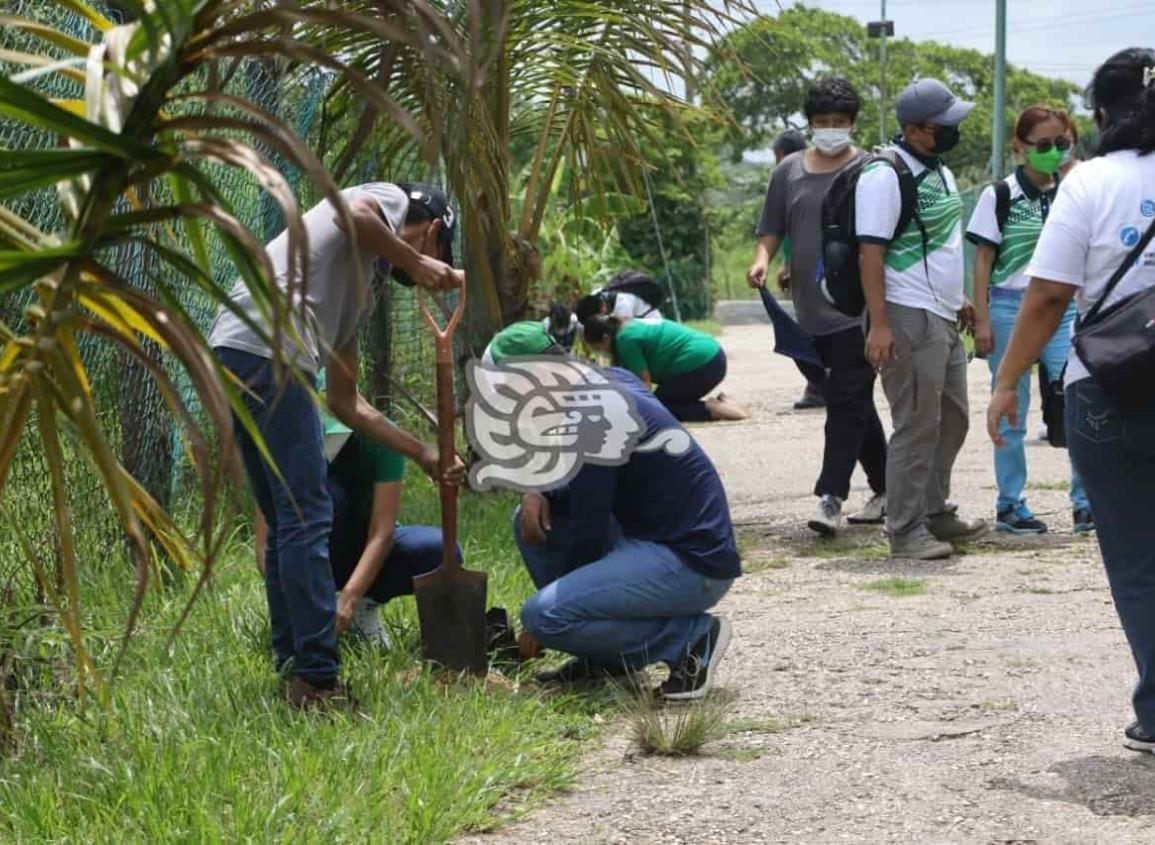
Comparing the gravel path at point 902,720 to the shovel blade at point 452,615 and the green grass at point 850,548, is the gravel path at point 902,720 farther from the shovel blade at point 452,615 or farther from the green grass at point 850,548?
the shovel blade at point 452,615

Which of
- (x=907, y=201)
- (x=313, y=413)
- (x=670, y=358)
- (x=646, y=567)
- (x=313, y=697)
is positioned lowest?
(x=313, y=697)

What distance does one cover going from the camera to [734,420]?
46.3ft

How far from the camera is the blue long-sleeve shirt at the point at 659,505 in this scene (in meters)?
5.45

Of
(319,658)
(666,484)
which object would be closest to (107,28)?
(319,658)

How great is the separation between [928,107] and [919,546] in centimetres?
176

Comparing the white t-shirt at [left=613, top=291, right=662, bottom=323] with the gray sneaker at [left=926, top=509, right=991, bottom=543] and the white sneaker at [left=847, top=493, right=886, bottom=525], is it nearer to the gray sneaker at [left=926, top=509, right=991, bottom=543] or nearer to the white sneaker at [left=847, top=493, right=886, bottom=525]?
the white sneaker at [left=847, top=493, right=886, bottom=525]

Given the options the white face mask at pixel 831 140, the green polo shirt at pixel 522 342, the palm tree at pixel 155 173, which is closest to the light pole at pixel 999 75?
the white face mask at pixel 831 140

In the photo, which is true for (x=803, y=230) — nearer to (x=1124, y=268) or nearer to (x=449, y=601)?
(x=449, y=601)

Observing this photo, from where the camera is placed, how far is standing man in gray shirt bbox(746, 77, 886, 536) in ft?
27.5

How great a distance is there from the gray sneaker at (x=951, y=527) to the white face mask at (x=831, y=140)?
5.68 feet

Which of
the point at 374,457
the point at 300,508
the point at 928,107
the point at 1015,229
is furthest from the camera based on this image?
the point at 1015,229

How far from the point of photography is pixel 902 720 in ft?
17.3

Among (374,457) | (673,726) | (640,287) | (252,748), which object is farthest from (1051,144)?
(252,748)

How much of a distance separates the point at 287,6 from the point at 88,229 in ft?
1.40
